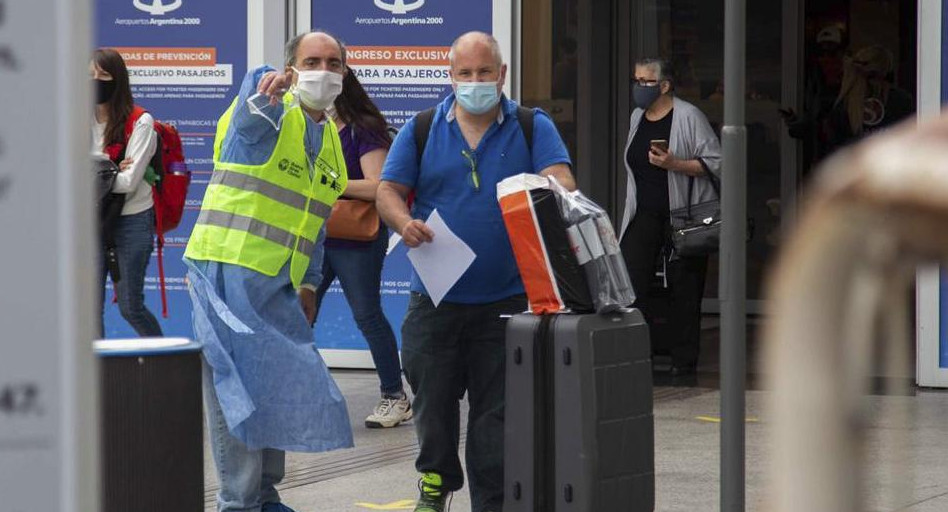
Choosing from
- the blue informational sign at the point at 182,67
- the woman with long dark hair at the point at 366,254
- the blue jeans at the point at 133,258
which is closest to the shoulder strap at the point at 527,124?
the woman with long dark hair at the point at 366,254

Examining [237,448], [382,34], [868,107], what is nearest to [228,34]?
[382,34]

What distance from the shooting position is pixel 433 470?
6430 millimetres

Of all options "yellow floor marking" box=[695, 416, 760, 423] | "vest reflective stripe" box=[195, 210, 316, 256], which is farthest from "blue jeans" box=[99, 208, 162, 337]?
"vest reflective stripe" box=[195, 210, 316, 256]

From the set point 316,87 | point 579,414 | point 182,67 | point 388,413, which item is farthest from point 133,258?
point 579,414

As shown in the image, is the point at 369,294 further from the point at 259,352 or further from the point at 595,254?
the point at 595,254

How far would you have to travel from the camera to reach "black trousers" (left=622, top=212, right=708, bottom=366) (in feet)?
34.7

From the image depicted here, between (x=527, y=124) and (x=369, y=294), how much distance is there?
263 centimetres

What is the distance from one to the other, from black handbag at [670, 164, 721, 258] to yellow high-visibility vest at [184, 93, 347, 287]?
179 inches

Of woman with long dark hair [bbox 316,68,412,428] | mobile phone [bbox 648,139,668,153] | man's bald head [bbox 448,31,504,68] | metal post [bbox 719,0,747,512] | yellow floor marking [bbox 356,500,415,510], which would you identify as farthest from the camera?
mobile phone [bbox 648,139,668,153]

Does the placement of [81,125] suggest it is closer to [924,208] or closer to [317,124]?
[924,208]

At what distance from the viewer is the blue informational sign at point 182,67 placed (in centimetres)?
1102

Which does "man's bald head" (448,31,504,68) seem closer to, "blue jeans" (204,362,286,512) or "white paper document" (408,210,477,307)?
"white paper document" (408,210,477,307)

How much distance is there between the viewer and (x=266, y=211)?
5.87m

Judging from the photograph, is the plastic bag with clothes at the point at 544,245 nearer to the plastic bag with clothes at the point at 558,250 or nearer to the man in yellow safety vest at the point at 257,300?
the plastic bag with clothes at the point at 558,250
